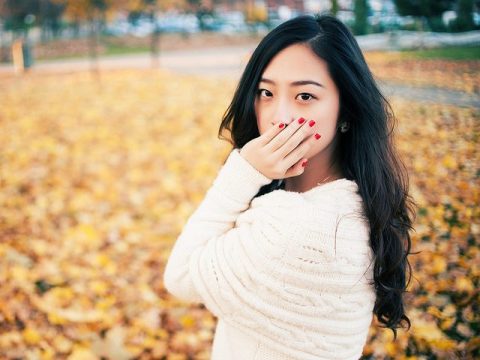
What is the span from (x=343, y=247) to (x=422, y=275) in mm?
1548

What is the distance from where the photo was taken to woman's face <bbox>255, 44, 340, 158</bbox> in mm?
1166

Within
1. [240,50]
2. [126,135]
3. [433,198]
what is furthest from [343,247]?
[240,50]

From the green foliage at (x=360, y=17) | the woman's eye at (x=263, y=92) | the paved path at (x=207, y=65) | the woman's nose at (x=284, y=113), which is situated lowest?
the paved path at (x=207, y=65)

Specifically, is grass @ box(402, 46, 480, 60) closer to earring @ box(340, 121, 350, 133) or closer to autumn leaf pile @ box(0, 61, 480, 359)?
autumn leaf pile @ box(0, 61, 480, 359)

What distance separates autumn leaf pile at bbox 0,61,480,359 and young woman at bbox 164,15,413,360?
714 millimetres

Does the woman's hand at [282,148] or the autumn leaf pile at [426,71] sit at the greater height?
the autumn leaf pile at [426,71]

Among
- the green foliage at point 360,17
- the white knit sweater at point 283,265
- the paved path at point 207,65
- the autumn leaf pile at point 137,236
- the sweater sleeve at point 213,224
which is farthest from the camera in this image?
the green foliage at point 360,17

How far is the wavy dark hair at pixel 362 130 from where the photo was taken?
1.18m

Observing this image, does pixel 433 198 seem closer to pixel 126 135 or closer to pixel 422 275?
pixel 422 275

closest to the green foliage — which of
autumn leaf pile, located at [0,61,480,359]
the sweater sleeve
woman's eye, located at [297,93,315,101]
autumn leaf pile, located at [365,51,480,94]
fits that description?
autumn leaf pile, located at [365,51,480,94]

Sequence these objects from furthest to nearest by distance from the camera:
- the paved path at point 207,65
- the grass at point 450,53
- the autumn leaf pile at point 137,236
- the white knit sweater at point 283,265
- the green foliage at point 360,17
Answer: the green foliage at point 360,17
the autumn leaf pile at point 137,236
the paved path at point 207,65
the grass at point 450,53
the white knit sweater at point 283,265

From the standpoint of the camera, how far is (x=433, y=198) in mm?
2312

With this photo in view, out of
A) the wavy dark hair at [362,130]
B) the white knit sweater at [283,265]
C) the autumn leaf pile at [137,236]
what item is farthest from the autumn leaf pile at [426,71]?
the white knit sweater at [283,265]

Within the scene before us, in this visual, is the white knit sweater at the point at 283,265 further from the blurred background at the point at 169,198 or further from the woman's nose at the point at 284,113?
the blurred background at the point at 169,198
